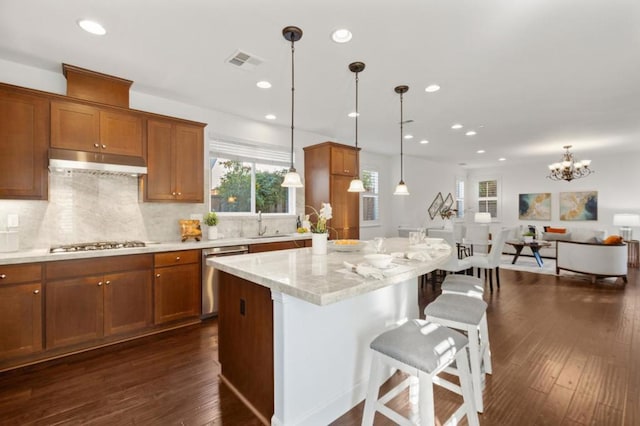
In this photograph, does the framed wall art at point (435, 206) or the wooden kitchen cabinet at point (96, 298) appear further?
the framed wall art at point (435, 206)

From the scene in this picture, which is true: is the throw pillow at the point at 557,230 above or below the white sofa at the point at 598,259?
above

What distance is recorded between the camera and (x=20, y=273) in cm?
249

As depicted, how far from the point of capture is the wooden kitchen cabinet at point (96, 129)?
2.90 meters

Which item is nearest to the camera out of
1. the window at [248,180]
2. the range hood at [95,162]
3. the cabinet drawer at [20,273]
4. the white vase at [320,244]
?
the cabinet drawer at [20,273]

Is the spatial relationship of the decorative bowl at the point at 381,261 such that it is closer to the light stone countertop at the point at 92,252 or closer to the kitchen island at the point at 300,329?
the kitchen island at the point at 300,329

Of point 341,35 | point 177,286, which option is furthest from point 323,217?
point 177,286

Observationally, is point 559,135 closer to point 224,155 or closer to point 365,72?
point 365,72

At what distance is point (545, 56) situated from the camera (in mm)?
2779

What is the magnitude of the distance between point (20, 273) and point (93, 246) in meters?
0.61

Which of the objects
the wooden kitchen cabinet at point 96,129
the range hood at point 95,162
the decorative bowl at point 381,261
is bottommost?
the decorative bowl at point 381,261

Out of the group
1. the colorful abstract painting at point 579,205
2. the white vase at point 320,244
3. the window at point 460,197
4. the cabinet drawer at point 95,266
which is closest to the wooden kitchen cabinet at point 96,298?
the cabinet drawer at point 95,266

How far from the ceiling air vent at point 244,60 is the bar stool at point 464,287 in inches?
106

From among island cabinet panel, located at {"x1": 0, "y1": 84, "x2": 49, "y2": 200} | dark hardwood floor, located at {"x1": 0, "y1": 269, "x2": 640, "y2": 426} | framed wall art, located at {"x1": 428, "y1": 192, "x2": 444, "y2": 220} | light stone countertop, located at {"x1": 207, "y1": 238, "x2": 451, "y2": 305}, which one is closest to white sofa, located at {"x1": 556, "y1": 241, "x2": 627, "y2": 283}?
dark hardwood floor, located at {"x1": 0, "y1": 269, "x2": 640, "y2": 426}

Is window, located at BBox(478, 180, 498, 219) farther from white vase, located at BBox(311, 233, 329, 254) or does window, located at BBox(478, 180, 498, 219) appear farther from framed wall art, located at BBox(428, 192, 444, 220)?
white vase, located at BBox(311, 233, 329, 254)
